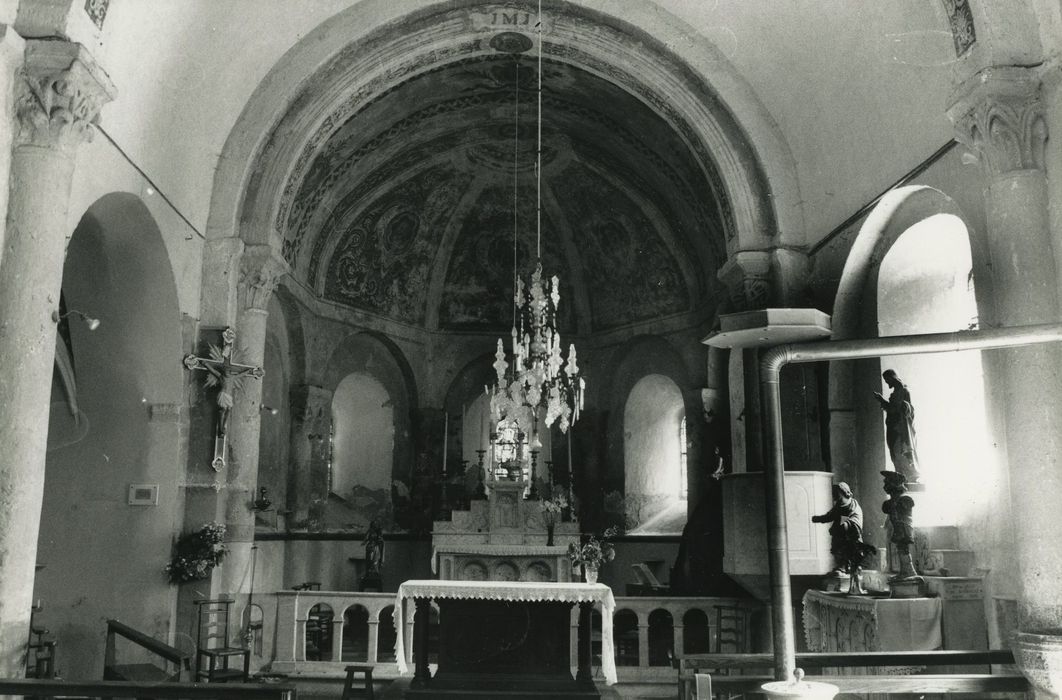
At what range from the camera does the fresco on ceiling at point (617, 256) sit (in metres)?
16.1

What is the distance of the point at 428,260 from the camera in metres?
17.3

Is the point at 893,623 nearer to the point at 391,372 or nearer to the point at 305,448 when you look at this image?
the point at 305,448

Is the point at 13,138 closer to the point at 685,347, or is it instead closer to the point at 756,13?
the point at 756,13

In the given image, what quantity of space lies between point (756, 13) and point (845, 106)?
153 centimetres

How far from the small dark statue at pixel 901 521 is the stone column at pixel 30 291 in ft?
20.8

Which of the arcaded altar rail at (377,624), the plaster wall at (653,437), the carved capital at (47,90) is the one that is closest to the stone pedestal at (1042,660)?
the arcaded altar rail at (377,624)

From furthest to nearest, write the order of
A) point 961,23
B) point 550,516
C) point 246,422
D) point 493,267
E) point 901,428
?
point 493,267 → point 550,516 → point 246,422 → point 901,428 → point 961,23

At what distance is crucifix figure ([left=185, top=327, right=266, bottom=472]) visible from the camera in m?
9.82

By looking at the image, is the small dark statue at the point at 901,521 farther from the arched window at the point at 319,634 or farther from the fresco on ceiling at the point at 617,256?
the fresco on ceiling at the point at 617,256

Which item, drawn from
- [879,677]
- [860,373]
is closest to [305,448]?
[860,373]

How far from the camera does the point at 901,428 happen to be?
25.9 feet

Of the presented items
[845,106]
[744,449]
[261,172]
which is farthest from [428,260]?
[845,106]

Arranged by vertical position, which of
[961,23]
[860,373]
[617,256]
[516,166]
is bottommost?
[860,373]

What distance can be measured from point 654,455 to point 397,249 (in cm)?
590
